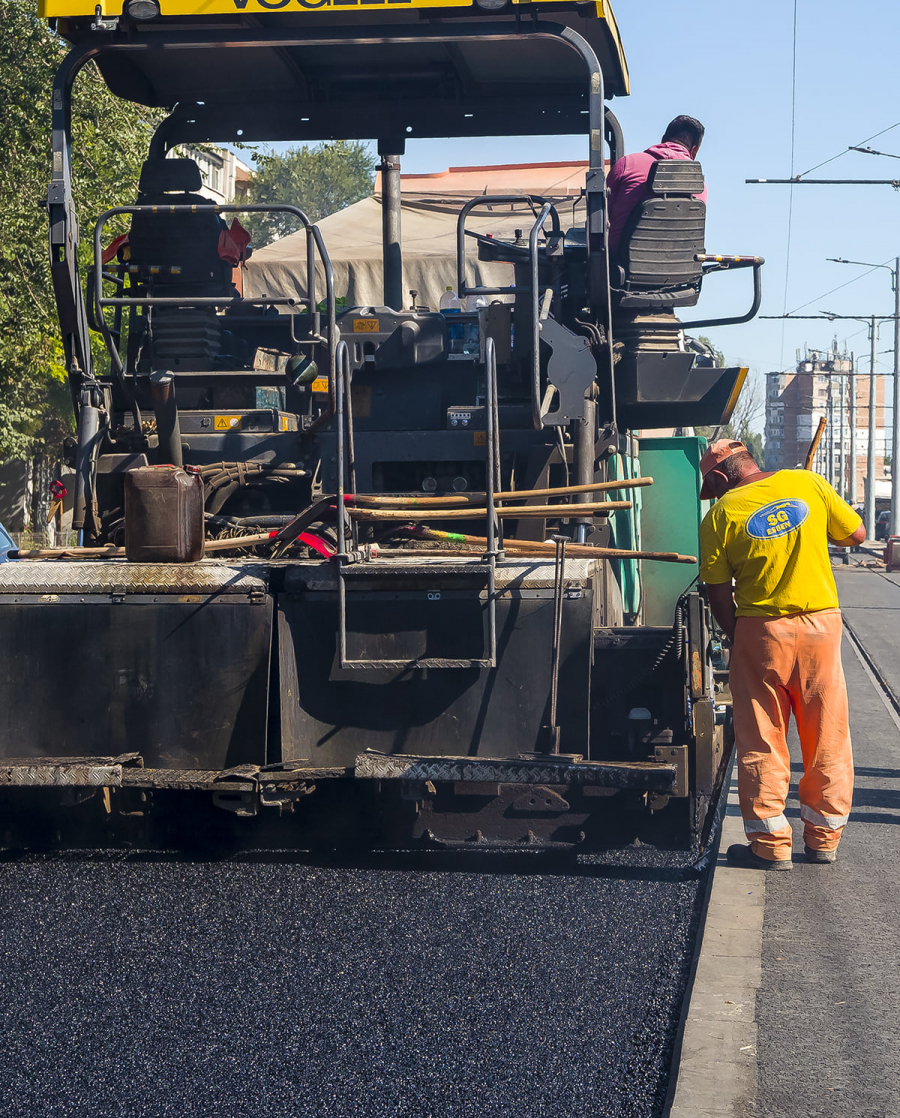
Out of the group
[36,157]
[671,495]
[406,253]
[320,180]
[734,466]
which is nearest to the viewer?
[734,466]

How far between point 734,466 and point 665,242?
1.34 meters

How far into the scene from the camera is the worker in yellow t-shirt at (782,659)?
5395 mm

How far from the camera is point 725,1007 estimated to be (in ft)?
13.0

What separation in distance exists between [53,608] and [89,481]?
3.45 feet

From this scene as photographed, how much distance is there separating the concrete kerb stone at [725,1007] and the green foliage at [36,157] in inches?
600

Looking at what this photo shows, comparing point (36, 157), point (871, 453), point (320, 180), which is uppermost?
point (320, 180)

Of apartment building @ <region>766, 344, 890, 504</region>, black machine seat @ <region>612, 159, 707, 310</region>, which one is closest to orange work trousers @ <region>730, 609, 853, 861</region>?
black machine seat @ <region>612, 159, 707, 310</region>

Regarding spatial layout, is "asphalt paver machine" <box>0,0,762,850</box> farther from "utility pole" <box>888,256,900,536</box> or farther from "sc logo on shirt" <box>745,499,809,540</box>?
"utility pole" <box>888,256,900,536</box>

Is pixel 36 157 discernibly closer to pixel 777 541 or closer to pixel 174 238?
pixel 174 238

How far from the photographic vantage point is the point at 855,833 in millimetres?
6258

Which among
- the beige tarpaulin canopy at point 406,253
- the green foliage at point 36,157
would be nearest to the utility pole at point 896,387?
the green foliage at point 36,157

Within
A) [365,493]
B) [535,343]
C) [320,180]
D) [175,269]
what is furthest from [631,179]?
[320,180]

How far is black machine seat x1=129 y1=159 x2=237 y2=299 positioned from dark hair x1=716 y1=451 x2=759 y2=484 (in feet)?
9.26

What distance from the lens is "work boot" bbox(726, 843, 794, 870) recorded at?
542 centimetres
